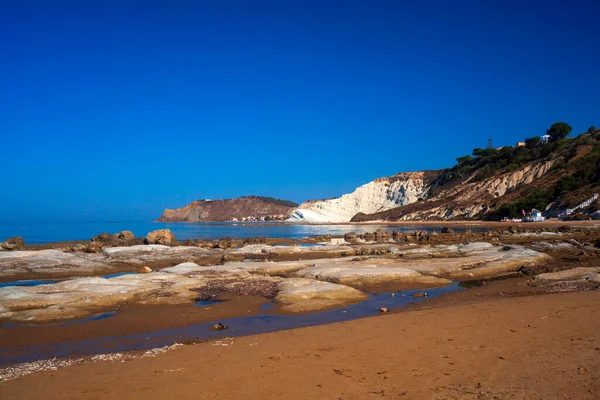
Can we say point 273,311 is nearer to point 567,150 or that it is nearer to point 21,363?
point 21,363

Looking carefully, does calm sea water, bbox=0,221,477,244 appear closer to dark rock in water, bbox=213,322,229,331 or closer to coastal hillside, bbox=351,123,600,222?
coastal hillside, bbox=351,123,600,222

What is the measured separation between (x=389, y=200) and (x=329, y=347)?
116972 millimetres

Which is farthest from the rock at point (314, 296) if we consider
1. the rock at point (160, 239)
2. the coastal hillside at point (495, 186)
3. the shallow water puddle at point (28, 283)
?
the coastal hillside at point (495, 186)

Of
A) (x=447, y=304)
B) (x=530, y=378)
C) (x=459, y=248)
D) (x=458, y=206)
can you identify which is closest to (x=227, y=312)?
(x=447, y=304)

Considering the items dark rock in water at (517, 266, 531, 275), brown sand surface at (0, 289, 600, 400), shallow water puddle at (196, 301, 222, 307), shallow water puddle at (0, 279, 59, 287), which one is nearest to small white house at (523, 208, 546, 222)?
dark rock in water at (517, 266, 531, 275)

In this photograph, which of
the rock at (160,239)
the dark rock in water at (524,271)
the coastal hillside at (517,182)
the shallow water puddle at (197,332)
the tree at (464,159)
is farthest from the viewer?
the tree at (464,159)

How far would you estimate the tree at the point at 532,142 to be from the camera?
311ft

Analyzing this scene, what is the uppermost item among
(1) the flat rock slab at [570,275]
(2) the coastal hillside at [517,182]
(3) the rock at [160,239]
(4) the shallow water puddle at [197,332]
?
(2) the coastal hillside at [517,182]

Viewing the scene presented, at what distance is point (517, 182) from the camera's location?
7912cm

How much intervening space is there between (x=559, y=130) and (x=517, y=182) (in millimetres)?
28847

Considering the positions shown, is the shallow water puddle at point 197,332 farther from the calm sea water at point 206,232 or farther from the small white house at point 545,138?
the small white house at point 545,138

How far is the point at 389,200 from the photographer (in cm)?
12238

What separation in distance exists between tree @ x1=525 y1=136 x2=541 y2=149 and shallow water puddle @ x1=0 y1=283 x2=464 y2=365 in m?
95.7

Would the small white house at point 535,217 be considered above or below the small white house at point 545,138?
below
